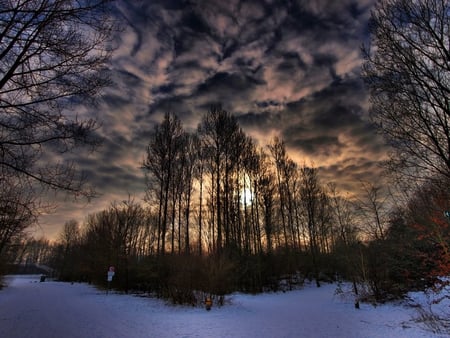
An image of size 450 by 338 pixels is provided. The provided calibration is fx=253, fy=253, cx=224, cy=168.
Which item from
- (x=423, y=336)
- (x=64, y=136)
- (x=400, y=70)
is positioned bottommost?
(x=423, y=336)

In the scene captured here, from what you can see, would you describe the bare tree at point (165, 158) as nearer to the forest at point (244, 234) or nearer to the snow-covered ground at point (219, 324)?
the forest at point (244, 234)

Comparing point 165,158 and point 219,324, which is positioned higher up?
point 165,158

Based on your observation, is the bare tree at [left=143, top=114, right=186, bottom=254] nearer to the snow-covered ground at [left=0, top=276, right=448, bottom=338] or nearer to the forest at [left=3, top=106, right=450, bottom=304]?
the forest at [left=3, top=106, right=450, bottom=304]

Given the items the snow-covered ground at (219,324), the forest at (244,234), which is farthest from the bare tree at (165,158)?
the snow-covered ground at (219,324)

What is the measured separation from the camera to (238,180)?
25.0 metres

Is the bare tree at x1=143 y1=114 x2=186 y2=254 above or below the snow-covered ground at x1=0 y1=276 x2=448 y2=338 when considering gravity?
above

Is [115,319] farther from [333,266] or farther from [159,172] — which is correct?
[333,266]

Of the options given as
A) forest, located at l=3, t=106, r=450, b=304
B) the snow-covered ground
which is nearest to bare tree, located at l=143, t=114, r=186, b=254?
forest, located at l=3, t=106, r=450, b=304

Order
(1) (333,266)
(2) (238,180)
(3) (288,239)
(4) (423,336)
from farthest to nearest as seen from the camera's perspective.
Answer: (1) (333,266) < (3) (288,239) < (2) (238,180) < (4) (423,336)

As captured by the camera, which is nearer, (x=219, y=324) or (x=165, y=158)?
(x=219, y=324)

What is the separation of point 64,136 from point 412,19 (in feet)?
28.4

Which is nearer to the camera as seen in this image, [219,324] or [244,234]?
[219,324]

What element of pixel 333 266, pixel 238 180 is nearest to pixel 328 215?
pixel 333 266

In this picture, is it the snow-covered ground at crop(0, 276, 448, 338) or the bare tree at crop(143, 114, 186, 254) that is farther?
the bare tree at crop(143, 114, 186, 254)
